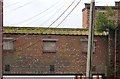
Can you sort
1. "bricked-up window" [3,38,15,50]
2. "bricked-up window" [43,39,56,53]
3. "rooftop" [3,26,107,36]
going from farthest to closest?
"bricked-up window" [43,39,56,53] < "rooftop" [3,26,107,36] < "bricked-up window" [3,38,15,50]

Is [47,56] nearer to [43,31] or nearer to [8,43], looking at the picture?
[43,31]

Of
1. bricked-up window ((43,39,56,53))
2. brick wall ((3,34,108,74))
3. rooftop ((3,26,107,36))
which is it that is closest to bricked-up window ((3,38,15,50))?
brick wall ((3,34,108,74))

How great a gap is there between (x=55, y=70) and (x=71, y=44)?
312 centimetres

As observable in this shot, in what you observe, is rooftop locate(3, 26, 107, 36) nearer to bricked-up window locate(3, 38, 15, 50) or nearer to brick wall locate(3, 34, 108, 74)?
brick wall locate(3, 34, 108, 74)

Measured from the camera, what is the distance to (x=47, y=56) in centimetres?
3841

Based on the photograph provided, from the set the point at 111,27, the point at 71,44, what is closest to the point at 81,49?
the point at 71,44

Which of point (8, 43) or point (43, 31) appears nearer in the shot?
point (8, 43)

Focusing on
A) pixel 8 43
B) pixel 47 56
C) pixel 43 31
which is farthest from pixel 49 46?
pixel 8 43

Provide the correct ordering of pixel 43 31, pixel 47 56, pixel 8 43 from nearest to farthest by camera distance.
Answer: pixel 8 43 < pixel 47 56 < pixel 43 31

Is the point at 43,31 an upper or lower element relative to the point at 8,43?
upper

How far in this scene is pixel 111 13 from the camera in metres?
39.8

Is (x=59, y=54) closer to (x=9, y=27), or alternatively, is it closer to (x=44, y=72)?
(x=44, y=72)

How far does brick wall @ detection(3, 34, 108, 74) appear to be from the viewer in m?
38.0

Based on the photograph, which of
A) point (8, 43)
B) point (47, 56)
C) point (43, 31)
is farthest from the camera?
point (43, 31)
